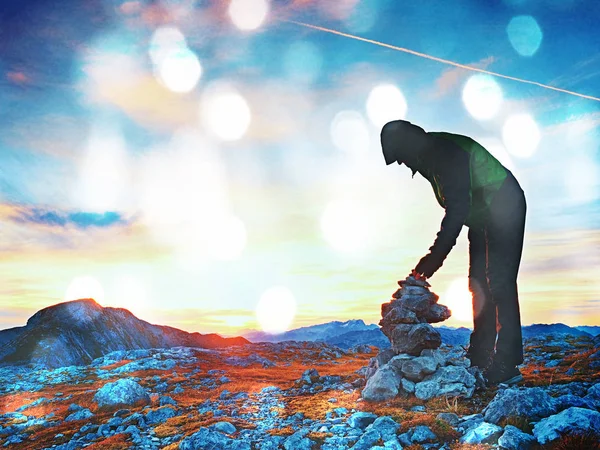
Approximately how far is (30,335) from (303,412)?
48.2 m

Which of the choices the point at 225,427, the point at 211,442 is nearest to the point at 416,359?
the point at 225,427

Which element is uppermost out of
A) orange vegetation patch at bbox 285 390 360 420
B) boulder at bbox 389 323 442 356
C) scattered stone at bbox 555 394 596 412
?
boulder at bbox 389 323 442 356

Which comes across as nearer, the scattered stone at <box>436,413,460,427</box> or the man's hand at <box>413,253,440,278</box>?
the scattered stone at <box>436,413,460,427</box>

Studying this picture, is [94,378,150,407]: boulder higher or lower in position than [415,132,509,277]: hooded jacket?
lower

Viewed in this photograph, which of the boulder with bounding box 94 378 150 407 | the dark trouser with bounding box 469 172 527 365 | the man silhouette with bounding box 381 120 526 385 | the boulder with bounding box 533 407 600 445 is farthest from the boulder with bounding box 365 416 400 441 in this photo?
the boulder with bounding box 94 378 150 407

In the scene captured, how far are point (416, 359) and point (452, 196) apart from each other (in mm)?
5166

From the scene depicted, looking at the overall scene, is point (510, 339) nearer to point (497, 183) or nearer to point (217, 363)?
point (497, 183)

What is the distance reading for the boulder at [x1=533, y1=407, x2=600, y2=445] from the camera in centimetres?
602

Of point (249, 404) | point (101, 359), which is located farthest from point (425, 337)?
point (101, 359)

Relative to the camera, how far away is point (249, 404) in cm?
1451

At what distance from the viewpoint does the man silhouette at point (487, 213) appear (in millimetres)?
10164

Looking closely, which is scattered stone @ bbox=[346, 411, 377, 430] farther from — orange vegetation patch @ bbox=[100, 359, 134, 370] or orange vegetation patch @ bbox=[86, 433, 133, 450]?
orange vegetation patch @ bbox=[100, 359, 134, 370]

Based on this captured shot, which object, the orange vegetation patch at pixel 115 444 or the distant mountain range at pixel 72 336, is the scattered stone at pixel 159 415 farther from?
the distant mountain range at pixel 72 336

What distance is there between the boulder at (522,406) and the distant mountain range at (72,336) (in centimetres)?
4763
